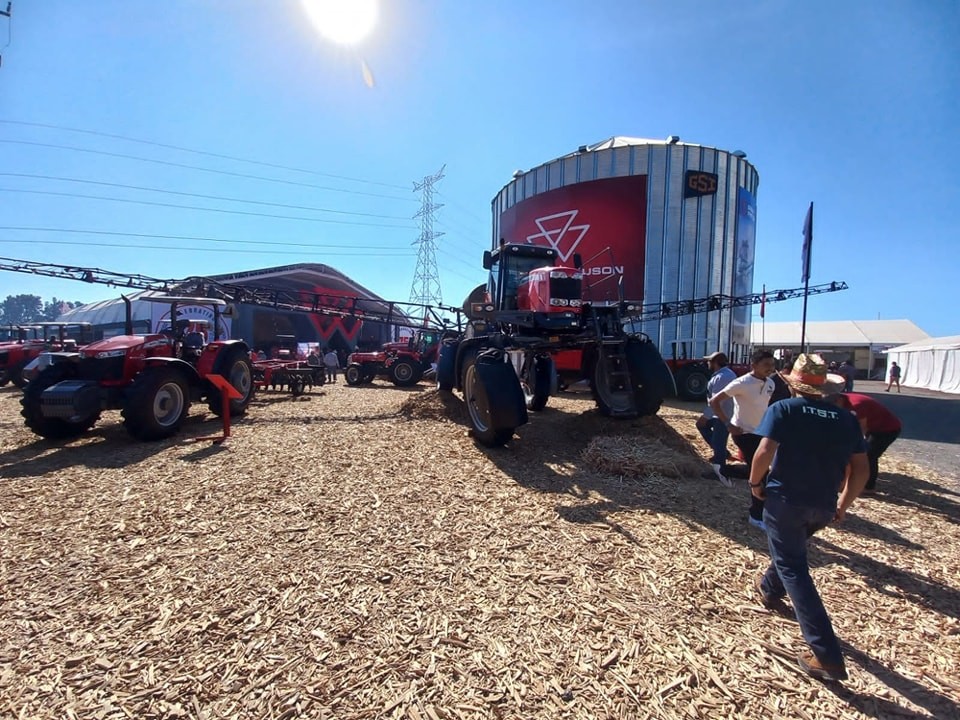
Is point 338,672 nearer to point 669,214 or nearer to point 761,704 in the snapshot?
point 761,704

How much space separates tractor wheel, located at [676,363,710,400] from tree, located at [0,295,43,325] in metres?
137

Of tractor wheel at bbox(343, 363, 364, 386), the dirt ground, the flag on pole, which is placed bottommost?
tractor wheel at bbox(343, 363, 364, 386)

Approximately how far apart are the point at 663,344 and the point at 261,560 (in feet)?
55.3

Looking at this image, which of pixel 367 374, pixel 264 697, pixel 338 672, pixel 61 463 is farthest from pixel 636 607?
pixel 367 374

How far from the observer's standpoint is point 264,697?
2.03 metres

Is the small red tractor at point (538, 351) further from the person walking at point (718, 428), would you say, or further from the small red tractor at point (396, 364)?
the small red tractor at point (396, 364)

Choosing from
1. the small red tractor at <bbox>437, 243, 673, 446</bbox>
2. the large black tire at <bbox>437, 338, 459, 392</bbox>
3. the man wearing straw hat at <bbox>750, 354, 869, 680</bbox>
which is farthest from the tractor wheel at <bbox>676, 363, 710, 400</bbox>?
the man wearing straw hat at <bbox>750, 354, 869, 680</bbox>

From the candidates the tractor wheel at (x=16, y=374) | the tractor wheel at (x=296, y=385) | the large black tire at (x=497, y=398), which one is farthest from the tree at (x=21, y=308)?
the large black tire at (x=497, y=398)

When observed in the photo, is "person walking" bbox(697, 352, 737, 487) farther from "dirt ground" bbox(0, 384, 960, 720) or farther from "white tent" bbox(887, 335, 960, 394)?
"white tent" bbox(887, 335, 960, 394)

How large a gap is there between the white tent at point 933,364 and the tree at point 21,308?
145m

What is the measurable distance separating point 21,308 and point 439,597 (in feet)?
493

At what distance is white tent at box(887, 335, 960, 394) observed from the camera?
22922 mm

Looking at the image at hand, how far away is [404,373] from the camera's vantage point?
52.9 ft

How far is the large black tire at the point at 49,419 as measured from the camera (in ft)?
20.4
